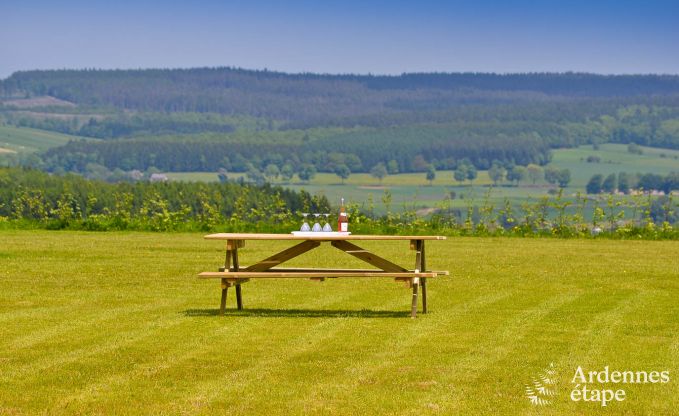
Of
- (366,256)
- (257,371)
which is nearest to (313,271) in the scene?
(366,256)

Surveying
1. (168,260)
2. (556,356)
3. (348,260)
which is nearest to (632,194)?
(348,260)

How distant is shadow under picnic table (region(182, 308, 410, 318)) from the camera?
17.0m

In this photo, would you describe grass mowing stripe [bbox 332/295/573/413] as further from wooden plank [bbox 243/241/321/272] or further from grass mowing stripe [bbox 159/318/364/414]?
wooden plank [bbox 243/241/321/272]

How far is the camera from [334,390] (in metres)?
11.8

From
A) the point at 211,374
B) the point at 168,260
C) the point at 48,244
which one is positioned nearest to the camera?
the point at 211,374

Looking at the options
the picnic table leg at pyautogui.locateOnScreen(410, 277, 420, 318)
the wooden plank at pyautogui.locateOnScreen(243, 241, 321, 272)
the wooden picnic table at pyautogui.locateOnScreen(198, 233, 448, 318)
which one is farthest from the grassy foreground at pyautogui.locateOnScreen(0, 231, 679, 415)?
the wooden plank at pyautogui.locateOnScreen(243, 241, 321, 272)

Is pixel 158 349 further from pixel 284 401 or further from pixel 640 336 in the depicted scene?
pixel 640 336

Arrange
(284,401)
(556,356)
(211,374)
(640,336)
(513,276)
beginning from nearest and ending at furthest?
(284,401) < (211,374) < (556,356) < (640,336) < (513,276)

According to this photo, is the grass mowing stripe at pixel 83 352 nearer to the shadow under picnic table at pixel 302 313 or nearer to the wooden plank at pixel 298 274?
the wooden plank at pixel 298 274

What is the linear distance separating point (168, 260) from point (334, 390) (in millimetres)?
13641

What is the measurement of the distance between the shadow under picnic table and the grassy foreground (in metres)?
0.03

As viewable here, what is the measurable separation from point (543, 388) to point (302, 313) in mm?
5826

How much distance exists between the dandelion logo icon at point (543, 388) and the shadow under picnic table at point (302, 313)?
456 cm

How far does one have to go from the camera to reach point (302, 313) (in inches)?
679
